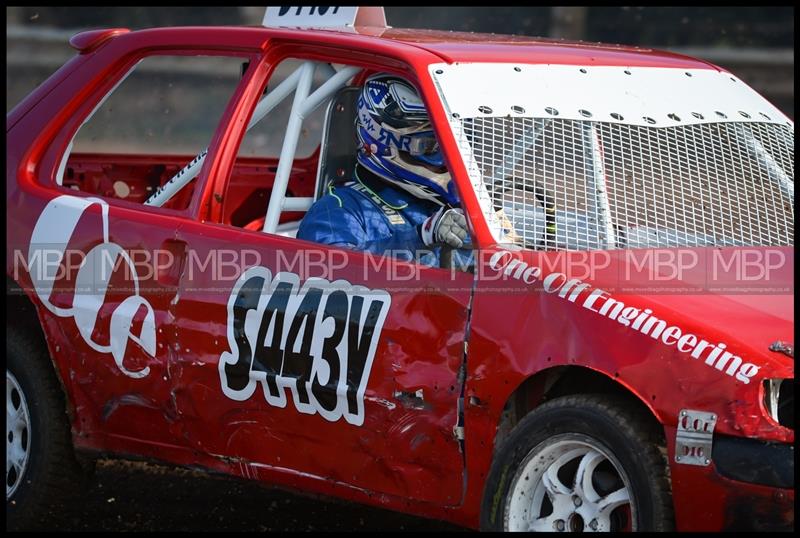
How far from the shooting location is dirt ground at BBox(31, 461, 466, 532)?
16.4ft

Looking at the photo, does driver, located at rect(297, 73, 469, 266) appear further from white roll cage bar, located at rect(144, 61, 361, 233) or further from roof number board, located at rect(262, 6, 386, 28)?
roof number board, located at rect(262, 6, 386, 28)

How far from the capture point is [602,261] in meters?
3.78

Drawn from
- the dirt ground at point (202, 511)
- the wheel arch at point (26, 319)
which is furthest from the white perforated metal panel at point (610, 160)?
the wheel arch at point (26, 319)

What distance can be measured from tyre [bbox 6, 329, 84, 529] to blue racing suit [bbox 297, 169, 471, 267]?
1064 mm

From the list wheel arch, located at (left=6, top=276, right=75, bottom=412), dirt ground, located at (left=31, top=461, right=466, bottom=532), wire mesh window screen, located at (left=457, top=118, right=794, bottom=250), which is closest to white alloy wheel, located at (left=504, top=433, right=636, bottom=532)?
wire mesh window screen, located at (left=457, top=118, right=794, bottom=250)

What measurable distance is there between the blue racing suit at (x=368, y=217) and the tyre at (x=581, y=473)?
89 centimetres

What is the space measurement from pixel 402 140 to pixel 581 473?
4.69ft

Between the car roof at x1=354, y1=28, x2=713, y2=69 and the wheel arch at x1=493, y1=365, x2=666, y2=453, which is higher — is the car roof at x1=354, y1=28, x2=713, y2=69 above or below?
above

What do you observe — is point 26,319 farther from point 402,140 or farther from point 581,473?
point 581,473

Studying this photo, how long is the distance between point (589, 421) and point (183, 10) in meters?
14.5

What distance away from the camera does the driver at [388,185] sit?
453cm

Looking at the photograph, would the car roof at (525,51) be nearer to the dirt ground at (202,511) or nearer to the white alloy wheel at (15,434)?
the dirt ground at (202,511)

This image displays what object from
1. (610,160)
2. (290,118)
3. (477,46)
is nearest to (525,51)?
(477,46)

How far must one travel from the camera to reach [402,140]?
4582 mm
